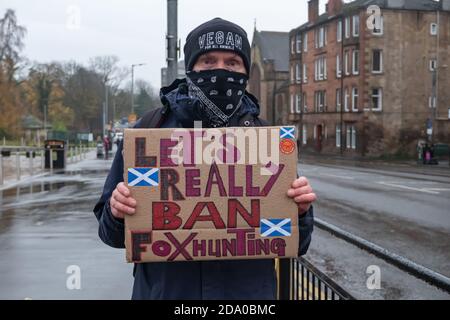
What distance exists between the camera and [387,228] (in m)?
11.2

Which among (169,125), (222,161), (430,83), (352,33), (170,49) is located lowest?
(222,161)

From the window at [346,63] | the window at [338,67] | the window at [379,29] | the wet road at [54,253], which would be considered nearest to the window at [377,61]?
the window at [379,29]

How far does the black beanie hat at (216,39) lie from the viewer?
236cm

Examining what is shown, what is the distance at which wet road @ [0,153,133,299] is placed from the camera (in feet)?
19.6

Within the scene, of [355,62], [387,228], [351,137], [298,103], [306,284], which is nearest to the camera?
[306,284]

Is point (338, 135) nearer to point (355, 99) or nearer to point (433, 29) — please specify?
point (355, 99)

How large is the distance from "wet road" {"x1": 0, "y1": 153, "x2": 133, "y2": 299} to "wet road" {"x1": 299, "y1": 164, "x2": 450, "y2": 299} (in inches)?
118

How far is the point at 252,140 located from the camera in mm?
2107

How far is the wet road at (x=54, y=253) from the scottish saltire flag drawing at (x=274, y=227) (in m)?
3.91

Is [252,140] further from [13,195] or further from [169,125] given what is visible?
[13,195]

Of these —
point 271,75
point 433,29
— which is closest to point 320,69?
point 433,29

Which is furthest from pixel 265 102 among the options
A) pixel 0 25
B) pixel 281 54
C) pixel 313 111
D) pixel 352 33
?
pixel 0 25

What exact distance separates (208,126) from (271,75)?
2688 inches

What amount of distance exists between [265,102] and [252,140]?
2645 inches
